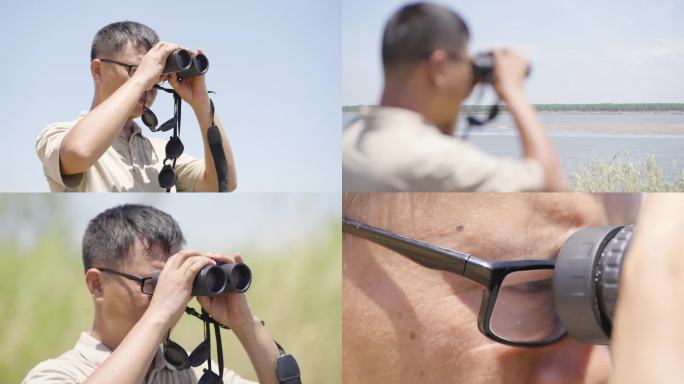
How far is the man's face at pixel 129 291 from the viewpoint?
111 centimetres

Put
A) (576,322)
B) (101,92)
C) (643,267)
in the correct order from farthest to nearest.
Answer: (101,92) < (576,322) < (643,267)

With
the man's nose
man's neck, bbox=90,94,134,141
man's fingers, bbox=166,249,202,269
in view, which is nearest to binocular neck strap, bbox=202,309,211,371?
man's fingers, bbox=166,249,202,269

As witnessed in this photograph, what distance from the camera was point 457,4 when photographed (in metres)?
1.00

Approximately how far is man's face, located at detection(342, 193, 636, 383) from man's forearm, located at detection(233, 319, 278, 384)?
0.24 metres

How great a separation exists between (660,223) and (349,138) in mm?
731

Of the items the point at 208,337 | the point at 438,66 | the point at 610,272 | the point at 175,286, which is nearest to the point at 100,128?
the point at 175,286

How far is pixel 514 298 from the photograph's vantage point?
957 millimetres

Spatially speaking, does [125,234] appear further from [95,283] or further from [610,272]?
[610,272]

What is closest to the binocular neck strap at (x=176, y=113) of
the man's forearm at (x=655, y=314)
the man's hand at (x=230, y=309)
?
the man's hand at (x=230, y=309)

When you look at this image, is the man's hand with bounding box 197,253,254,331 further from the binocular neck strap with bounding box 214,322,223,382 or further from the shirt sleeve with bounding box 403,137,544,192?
the shirt sleeve with bounding box 403,137,544,192

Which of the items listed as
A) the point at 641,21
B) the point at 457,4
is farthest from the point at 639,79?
the point at 457,4

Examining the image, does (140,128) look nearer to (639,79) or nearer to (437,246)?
(437,246)

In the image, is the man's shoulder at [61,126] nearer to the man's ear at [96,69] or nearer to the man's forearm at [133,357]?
the man's ear at [96,69]

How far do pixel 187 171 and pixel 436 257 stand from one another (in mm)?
416
